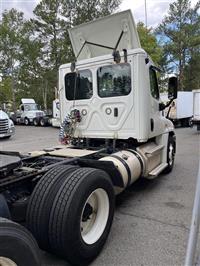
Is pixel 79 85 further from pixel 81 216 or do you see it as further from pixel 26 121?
pixel 26 121

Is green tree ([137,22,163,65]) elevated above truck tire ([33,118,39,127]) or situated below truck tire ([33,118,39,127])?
above

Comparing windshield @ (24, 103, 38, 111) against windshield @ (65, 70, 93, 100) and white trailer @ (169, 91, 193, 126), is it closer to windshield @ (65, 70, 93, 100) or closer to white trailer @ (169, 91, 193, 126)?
white trailer @ (169, 91, 193, 126)

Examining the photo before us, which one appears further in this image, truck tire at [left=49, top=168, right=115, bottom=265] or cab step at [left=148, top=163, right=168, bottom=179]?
cab step at [left=148, top=163, right=168, bottom=179]


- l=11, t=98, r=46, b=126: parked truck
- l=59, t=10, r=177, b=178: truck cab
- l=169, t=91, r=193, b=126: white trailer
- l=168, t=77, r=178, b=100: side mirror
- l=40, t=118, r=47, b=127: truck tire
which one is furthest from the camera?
l=11, t=98, r=46, b=126: parked truck

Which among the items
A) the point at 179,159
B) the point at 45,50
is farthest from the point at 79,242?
the point at 45,50

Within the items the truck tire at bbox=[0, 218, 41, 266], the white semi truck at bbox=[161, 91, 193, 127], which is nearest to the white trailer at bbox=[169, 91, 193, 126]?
the white semi truck at bbox=[161, 91, 193, 127]

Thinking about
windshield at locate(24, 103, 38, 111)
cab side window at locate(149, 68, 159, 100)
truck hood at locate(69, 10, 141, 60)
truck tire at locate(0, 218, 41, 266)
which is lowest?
truck tire at locate(0, 218, 41, 266)

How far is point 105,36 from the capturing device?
5352 millimetres

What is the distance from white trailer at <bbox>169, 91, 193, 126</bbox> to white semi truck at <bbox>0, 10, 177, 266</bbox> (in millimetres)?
13314

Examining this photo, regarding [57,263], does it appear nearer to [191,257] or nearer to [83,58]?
[191,257]

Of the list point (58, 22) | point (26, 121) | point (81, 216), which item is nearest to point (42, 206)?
point (81, 216)

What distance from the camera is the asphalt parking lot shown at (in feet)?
9.97

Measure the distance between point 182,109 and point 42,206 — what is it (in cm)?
1878

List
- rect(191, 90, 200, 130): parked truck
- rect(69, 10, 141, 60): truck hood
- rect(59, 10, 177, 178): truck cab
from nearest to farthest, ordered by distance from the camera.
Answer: rect(59, 10, 177, 178): truck cab
rect(69, 10, 141, 60): truck hood
rect(191, 90, 200, 130): parked truck
